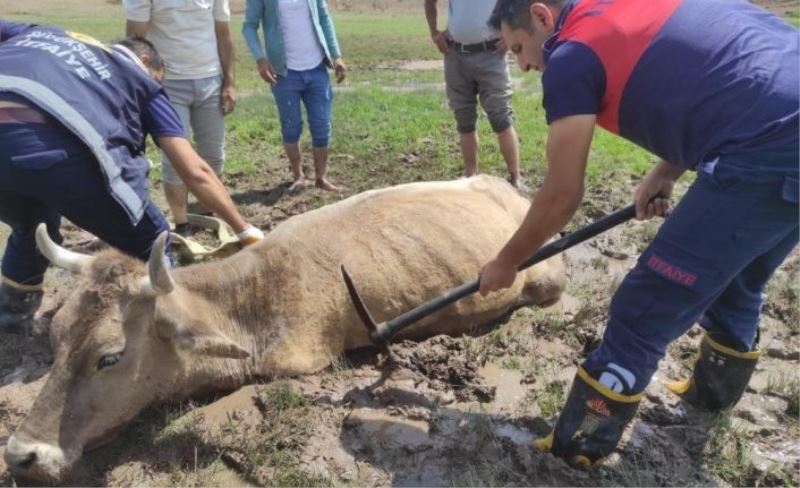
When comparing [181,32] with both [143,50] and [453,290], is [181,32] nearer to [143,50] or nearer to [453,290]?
[143,50]

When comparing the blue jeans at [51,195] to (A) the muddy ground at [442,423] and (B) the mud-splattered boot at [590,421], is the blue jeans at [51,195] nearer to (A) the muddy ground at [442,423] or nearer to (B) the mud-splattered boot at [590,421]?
(A) the muddy ground at [442,423]

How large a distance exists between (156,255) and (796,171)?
10.0 ft

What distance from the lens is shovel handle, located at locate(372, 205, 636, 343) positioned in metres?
3.99

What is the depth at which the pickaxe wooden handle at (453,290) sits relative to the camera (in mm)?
3996

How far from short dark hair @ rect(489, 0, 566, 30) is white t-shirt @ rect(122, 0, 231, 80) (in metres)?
3.82

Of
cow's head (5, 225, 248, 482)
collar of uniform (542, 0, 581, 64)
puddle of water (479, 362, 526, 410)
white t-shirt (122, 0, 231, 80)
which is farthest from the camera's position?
white t-shirt (122, 0, 231, 80)

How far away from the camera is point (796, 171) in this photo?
2.99 metres

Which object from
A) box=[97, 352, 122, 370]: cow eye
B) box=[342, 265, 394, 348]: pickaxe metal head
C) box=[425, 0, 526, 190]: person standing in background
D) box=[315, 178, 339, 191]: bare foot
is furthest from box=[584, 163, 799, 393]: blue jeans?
box=[315, 178, 339, 191]: bare foot

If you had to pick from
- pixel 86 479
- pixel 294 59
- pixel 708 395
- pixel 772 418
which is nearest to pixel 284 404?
pixel 86 479

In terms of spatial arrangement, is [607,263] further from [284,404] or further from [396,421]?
[284,404]

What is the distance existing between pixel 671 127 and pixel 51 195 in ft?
11.5

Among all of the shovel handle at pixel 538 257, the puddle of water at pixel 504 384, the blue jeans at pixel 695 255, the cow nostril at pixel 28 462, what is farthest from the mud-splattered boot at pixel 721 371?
the cow nostril at pixel 28 462

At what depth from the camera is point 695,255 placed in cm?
320

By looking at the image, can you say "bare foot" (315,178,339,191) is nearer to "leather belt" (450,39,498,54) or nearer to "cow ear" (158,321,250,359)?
"leather belt" (450,39,498,54)
